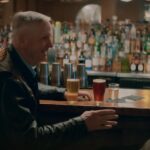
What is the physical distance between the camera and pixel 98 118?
2199 millimetres

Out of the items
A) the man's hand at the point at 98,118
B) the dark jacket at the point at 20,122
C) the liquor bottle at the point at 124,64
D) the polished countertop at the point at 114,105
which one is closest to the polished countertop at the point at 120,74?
the liquor bottle at the point at 124,64

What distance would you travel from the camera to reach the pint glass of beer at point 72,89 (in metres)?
2.61

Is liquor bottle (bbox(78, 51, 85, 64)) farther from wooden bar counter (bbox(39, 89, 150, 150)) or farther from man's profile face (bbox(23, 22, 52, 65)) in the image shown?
man's profile face (bbox(23, 22, 52, 65))

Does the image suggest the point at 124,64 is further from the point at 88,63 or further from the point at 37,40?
the point at 37,40

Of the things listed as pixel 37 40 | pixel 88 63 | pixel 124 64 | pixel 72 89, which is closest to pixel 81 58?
pixel 88 63

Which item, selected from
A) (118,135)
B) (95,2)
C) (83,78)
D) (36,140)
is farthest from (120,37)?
(36,140)

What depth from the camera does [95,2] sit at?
21.6 feet

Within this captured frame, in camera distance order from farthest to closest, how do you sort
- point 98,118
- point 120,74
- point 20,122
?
point 120,74 → point 98,118 → point 20,122

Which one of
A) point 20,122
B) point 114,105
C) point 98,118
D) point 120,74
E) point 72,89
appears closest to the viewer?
point 20,122

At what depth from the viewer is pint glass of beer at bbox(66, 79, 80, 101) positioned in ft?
8.56

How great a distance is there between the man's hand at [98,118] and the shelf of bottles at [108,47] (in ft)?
9.05

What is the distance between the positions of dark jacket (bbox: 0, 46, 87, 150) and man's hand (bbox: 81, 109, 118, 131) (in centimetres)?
5

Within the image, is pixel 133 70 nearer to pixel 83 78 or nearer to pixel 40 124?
pixel 83 78

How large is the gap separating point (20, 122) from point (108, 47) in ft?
10.9
